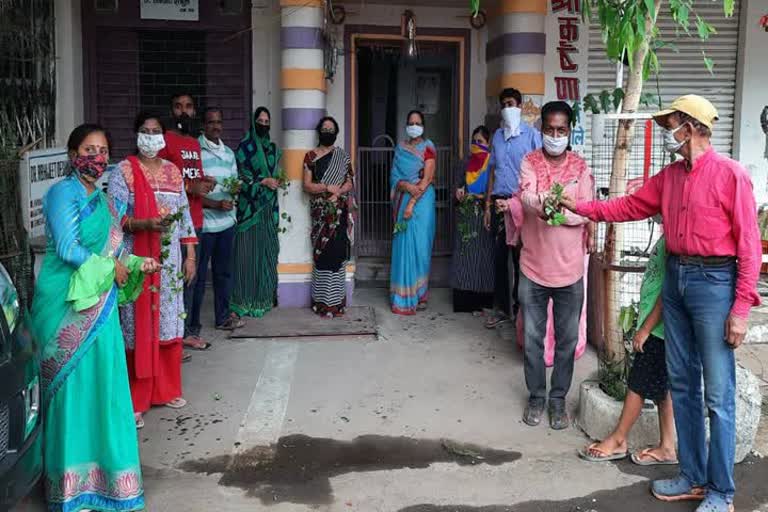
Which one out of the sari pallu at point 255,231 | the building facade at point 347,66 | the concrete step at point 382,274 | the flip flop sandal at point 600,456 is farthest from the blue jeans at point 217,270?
the flip flop sandal at point 600,456

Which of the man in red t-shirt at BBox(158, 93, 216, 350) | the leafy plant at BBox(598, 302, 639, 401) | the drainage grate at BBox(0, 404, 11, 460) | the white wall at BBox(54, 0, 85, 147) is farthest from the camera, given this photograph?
the white wall at BBox(54, 0, 85, 147)

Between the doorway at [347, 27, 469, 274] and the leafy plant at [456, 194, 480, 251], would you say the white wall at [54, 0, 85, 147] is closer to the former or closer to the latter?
the doorway at [347, 27, 469, 274]

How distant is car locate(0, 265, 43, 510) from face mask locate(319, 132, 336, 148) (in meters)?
3.86

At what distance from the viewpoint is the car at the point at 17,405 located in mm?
3001

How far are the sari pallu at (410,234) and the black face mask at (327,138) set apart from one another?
62 centimetres

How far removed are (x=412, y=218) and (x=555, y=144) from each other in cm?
278

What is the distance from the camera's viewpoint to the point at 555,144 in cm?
459

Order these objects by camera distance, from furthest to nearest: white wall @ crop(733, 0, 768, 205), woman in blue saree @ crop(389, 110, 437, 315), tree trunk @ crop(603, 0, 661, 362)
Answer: white wall @ crop(733, 0, 768, 205) → woman in blue saree @ crop(389, 110, 437, 315) → tree trunk @ crop(603, 0, 661, 362)

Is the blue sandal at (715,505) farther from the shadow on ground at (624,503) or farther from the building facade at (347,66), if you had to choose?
the building facade at (347,66)

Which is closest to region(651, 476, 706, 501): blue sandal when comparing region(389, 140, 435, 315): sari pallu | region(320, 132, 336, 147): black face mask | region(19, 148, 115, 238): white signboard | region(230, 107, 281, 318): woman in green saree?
region(389, 140, 435, 315): sari pallu

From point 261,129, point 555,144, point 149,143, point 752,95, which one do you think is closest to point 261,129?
point 261,129

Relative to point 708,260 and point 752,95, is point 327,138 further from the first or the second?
point 752,95

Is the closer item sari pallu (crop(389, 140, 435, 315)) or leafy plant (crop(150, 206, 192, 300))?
leafy plant (crop(150, 206, 192, 300))

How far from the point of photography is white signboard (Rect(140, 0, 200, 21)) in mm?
7617
